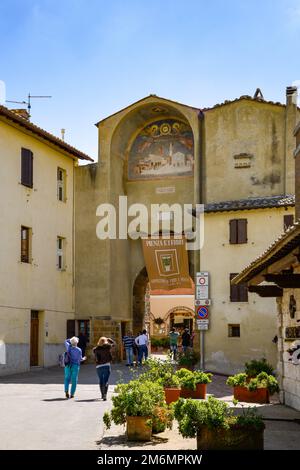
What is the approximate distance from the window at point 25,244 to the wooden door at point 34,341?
2.34 m

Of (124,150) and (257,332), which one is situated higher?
(124,150)

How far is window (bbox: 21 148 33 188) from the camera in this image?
2862 cm

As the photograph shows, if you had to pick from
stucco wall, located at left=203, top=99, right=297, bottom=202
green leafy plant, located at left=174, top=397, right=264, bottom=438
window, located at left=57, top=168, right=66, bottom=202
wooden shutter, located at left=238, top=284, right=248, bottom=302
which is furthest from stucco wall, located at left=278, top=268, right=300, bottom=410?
window, located at left=57, top=168, right=66, bottom=202

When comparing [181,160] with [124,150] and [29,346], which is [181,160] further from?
[29,346]

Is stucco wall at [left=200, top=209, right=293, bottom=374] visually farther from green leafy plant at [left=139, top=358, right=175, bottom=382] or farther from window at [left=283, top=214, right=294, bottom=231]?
green leafy plant at [left=139, top=358, right=175, bottom=382]

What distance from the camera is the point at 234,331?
29.4 metres

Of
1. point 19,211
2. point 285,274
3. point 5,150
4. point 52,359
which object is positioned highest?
point 5,150

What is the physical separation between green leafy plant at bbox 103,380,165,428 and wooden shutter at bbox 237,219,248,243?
18126 mm

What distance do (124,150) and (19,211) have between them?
795 centimetres

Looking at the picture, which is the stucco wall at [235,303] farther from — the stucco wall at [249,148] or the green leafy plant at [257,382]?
the green leafy plant at [257,382]

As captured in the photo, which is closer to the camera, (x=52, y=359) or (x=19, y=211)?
(x=19, y=211)

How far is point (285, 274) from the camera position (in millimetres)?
14086

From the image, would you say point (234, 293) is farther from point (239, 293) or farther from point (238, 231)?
point (238, 231)
